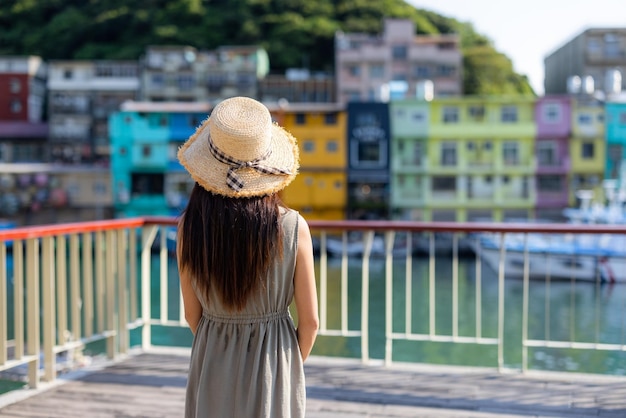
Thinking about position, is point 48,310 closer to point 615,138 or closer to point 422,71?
point 615,138

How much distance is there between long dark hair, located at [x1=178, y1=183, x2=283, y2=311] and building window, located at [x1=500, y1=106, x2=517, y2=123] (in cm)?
2993

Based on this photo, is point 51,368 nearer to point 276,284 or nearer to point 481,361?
point 276,284

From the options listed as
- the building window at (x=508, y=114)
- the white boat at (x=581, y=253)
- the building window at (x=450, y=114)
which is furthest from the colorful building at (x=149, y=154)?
the white boat at (x=581, y=253)

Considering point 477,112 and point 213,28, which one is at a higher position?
point 213,28

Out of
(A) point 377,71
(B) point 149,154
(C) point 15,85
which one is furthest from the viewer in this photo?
(C) point 15,85

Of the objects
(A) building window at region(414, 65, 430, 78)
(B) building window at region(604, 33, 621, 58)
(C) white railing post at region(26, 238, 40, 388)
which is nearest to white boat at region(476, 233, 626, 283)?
(A) building window at region(414, 65, 430, 78)

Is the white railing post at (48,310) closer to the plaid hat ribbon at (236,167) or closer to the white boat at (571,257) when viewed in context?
the plaid hat ribbon at (236,167)

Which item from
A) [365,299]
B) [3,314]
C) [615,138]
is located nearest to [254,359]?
[3,314]

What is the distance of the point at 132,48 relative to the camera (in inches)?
1612

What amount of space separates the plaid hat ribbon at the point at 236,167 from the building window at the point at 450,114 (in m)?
29.6

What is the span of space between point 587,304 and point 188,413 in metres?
18.6

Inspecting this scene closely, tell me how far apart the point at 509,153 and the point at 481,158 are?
3.81ft

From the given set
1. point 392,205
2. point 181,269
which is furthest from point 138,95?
point 181,269

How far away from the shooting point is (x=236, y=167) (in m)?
1.87
